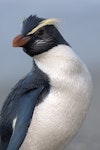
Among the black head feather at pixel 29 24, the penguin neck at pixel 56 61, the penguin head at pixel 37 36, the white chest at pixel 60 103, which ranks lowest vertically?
the white chest at pixel 60 103

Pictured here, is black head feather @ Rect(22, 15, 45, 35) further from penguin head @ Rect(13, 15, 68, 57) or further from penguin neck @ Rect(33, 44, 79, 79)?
penguin neck @ Rect(33, 44, 79, 79)

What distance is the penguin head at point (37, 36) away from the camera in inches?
173

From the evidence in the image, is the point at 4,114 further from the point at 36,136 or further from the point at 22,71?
the point at 22,71

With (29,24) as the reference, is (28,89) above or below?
below

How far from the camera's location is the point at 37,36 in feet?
14.5

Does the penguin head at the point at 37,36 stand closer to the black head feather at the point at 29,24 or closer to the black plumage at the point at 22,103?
the black head feather at the point at 29,24

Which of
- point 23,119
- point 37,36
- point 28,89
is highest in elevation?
point 37,36

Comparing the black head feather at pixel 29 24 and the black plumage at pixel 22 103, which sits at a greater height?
the black head feather at pixel 29 24

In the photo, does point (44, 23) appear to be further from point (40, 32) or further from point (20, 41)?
Answer: point (20, 41)

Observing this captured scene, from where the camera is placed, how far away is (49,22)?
4449mm

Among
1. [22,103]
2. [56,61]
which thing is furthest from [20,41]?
[22,103]

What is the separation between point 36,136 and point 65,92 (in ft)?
0.96

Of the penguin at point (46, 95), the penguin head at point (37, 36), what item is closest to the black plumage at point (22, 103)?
the penguin at point (46, 95)

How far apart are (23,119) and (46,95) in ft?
0.59
